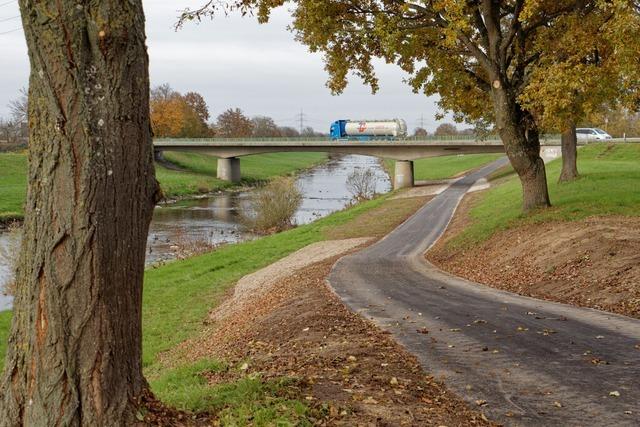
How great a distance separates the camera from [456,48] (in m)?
21.8

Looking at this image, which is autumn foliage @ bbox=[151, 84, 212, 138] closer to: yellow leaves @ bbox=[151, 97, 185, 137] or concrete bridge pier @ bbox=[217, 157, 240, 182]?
yellow leaves @ bbox=[151, 97, 185, 137]

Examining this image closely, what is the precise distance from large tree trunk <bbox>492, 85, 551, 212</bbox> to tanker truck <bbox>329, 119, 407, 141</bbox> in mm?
54857

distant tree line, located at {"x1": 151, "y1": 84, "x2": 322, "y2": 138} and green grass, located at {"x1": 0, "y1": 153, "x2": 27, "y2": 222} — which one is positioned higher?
distant tree line, located at {"x1": 151, "y1": 84, "x2": 322, "y2": 138}

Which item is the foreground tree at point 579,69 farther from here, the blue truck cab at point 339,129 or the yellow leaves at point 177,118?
the yellow leaves at point 177,118

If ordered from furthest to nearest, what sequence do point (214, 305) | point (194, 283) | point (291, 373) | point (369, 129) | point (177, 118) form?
point (177, 118), point (369, 129), point (194, 283), point (214, 305), point (291, 373)

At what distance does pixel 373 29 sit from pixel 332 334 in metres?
12.5

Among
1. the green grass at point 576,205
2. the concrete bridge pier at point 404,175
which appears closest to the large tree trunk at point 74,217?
the green grass at point 576,205

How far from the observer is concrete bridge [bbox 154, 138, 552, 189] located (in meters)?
65.8

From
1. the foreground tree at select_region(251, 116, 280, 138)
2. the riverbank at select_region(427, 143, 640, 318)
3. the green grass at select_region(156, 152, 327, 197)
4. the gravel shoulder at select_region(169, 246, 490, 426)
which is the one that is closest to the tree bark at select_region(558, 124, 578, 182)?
the riverbank at select_region(427, 143, 640, 318)

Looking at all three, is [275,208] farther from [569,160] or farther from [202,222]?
[569,160]

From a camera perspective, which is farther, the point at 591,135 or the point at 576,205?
the point at 591,135

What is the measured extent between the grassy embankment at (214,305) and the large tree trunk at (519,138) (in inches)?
435

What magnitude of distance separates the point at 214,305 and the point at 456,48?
39.5 feet

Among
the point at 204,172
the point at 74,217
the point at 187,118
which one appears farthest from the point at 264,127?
the point at 74,217
